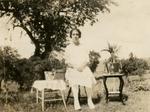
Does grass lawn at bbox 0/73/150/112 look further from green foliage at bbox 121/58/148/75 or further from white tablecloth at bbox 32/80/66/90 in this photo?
green foliage at bbox 121/58/148/75

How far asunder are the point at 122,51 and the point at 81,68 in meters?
3.37

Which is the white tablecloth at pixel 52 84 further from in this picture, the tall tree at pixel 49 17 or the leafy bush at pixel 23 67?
the tall tree at pixel 49 17

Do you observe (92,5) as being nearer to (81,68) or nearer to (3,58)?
(3,58)

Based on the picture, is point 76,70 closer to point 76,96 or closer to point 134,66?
point 76,96

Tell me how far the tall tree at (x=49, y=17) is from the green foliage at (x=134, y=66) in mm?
2017

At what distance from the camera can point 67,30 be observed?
12.8 meters

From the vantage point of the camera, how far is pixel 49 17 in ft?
40.1

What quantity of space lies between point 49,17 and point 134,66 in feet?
11.8

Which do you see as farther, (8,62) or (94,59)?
Answer: (94,59)

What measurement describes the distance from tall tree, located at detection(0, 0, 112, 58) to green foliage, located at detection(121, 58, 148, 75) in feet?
6.62

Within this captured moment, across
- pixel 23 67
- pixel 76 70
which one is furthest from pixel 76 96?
pixel 23 67

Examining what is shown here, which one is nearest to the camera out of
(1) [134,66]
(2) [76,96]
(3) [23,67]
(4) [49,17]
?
(2) [76,96]

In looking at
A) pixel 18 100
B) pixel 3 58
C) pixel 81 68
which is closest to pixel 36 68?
pixel 3 58

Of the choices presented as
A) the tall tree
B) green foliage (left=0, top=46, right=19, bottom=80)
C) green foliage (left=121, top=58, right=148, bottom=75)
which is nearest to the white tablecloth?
green foliage (left=0, top=46, right=19, bottom=80)
